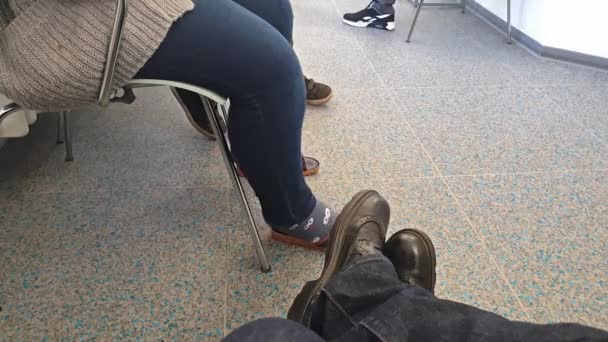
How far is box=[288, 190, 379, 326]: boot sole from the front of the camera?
70cm

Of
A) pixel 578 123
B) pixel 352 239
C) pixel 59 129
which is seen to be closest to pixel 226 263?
pixel 352 239

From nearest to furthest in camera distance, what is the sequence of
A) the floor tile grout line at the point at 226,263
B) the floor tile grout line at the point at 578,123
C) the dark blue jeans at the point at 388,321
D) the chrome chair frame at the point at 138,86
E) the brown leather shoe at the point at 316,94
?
the dark blue jeans at the point at 388,321 → the chrome chair frame at the point at 138,86 → the floor tile grout line at the point at 226,263 → the floor tile grout line at the point at 578,123 → the brown leather shoe at the point at 316,94

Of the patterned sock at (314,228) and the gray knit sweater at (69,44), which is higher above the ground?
the gray knit sweater at (69,44)

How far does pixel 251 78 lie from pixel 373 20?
5.95 feet

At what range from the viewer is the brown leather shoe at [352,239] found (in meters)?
0.71

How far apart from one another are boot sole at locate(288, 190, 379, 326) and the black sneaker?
5.45 feet

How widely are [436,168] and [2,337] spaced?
1059mm

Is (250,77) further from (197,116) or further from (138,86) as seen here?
(197,116)

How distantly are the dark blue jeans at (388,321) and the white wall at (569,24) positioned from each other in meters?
1.79

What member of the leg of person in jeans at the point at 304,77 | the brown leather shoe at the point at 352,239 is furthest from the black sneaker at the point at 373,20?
the brown leather shoe at the point at 352,239

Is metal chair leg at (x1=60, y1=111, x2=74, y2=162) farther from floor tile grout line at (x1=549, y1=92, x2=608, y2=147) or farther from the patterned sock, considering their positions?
floor tile grout line at (x1=549, y1=92, x2=608, y2=147)

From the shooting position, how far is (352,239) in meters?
0.78

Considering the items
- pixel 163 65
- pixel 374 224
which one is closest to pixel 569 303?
pixel 374 224

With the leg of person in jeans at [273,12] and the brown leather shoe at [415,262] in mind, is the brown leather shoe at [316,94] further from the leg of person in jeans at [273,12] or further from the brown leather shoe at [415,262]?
the brown leather shoe at [415,262]
